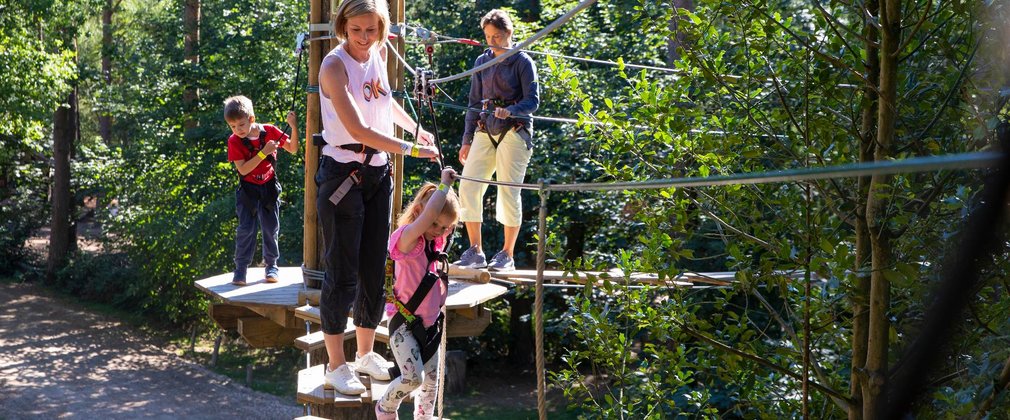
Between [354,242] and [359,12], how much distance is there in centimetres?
91

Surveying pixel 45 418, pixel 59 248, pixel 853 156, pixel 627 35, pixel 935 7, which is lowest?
pixel 45 418

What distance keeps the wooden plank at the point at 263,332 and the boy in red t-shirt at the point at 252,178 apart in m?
0.26

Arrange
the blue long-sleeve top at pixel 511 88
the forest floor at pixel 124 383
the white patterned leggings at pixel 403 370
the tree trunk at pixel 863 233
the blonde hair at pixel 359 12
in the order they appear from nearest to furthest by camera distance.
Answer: the tree trunk at pixel 863 233 → the blonde hair at pixel 359 12 → the white patterned leggings at pixel 403 370 → the blue long-sleeve top at pixel 511 88 → the forest floor at pixel 124 383

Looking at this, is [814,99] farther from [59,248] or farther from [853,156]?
[59,248]

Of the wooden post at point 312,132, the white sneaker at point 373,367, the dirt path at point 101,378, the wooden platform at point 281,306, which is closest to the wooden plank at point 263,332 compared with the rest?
the wooden platform at point 281,306

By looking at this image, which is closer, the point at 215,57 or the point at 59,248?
the point at 215,57

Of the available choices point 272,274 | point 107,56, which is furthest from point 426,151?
point 107,56

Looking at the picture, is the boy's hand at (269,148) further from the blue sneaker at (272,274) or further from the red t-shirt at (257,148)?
the blue sneaker at (272,274)

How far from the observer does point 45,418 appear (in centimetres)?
1302

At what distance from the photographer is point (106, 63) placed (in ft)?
89.1

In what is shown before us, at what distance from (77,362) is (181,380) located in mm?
1892

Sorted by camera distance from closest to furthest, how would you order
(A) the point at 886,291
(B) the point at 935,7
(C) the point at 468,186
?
(A) the point at 886,291 < (B) the point at 935,7 < (C) the point at 468,186

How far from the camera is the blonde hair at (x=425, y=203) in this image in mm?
3998

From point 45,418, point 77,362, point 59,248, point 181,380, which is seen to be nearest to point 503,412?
point 181,380
